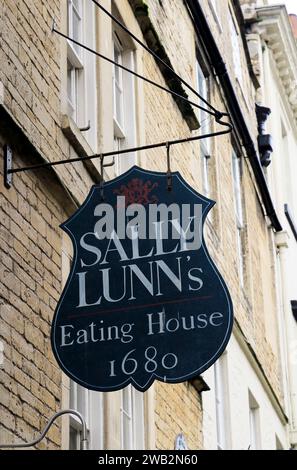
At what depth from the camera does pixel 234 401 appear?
18.1 metres

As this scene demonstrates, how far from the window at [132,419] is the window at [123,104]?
2.03 meters

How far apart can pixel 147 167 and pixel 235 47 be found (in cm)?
1025

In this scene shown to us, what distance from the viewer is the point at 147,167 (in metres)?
14.0

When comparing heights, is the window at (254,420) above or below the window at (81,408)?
above

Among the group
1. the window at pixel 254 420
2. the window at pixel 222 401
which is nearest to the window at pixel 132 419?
the window at pixel 222 401

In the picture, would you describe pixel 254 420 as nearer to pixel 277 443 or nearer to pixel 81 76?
pixel 277 443

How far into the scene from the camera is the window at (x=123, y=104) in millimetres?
13430

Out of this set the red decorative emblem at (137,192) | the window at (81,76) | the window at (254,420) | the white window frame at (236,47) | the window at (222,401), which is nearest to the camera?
the red decorative emblem at (137,192)

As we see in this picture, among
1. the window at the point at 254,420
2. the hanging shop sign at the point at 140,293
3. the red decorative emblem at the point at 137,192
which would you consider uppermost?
the window at the point at 254,420

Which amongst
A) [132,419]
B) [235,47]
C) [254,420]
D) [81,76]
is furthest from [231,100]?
[132,419]

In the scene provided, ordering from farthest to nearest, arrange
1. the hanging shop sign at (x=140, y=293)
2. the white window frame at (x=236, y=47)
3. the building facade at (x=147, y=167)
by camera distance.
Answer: the white window frame at (x=236, y=47)
the building facade at (x=147, y=167)
the hanging shop sign at (x=140, y=293)

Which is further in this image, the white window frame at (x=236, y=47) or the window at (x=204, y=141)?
the white window frame at (x=236, y=47)

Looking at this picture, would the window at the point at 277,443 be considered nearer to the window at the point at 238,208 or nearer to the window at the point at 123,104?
the window at the point at 238,208

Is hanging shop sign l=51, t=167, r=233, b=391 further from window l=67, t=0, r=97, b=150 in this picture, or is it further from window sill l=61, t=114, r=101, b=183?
window l=67, t=0, r=97, b=150
